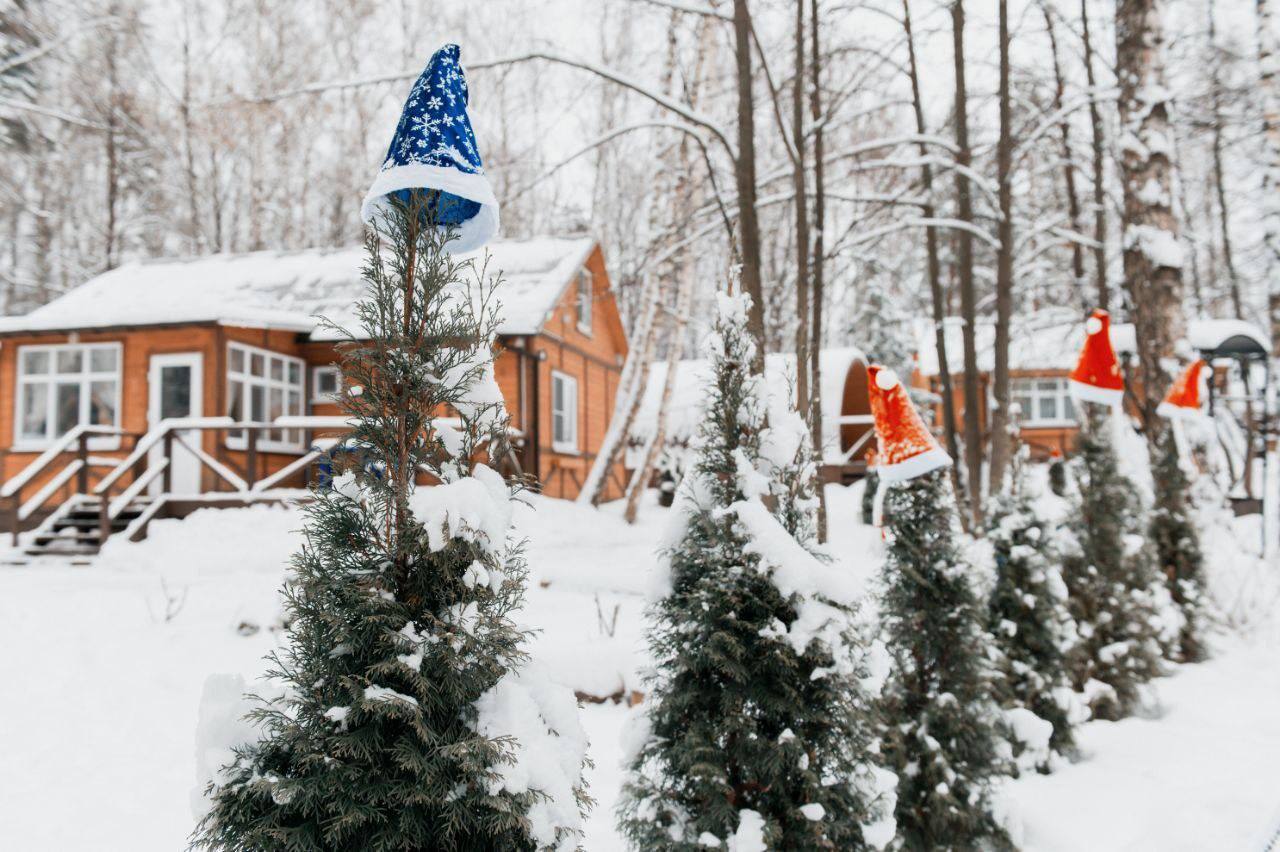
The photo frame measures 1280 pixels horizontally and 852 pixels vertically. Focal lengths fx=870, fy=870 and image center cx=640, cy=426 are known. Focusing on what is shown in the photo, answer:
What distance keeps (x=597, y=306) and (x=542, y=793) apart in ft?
55.4

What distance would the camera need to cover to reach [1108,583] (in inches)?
276

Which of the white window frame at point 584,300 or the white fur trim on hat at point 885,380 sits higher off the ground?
the white window frame at point 584,300

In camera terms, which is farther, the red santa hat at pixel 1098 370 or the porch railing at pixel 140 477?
the porch railing at pixel 140 477

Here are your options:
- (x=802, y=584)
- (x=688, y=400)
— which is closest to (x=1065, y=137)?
(x=688, y=400)

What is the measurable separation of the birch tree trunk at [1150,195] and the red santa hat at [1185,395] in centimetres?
16

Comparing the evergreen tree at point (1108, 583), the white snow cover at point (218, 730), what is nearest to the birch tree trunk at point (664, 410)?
the evergreen tree at point (1108, 583)

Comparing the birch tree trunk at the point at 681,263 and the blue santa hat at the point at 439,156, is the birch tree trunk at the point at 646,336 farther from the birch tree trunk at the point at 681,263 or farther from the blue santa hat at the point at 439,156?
the blue santa hat at the point at 439,156

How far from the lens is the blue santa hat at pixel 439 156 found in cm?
225

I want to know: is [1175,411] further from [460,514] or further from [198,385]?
[198,385]

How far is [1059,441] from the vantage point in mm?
26422

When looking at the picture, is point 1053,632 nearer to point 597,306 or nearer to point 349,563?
point 349,563

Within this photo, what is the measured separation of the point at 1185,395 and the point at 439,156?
30.2 feet

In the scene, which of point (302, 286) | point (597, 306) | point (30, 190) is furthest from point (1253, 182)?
point (30, 190)

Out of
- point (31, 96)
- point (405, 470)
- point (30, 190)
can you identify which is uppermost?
point (30, 190)
